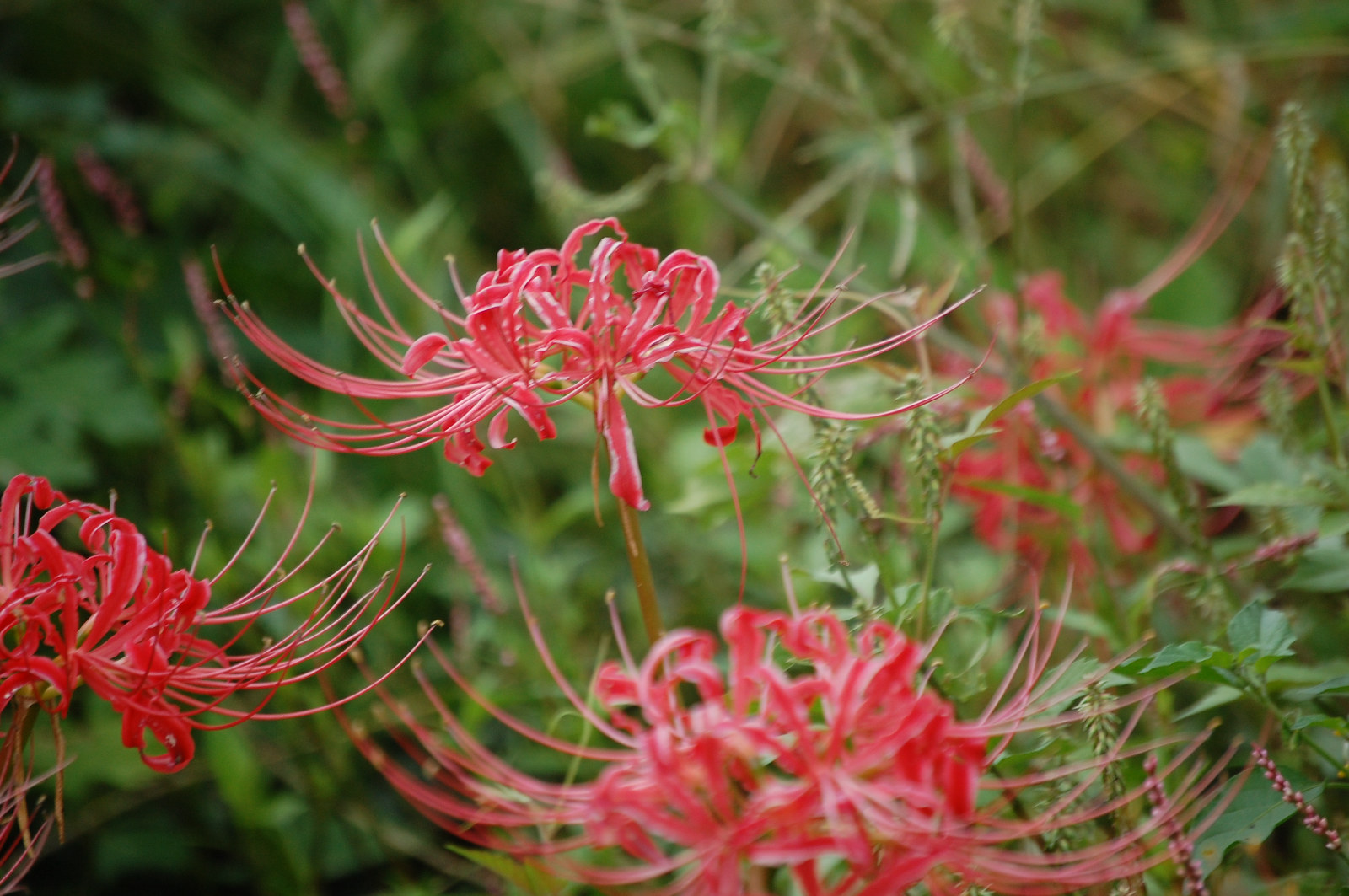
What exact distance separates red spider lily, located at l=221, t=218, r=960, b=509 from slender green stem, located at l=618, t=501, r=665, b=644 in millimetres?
39

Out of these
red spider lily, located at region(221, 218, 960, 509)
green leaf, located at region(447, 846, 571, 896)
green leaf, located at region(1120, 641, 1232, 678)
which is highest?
red spider lily, located at region(221, 218, 960, 509)

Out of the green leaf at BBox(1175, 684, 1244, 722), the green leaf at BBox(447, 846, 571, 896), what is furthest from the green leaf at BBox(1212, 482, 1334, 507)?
the green leaf at BBox(447, 846, 571, 896)

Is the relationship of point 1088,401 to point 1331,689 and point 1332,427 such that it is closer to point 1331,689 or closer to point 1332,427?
point 1332,427

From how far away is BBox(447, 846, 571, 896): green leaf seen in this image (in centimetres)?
69

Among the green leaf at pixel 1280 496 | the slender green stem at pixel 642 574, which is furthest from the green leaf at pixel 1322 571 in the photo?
the slender green stem at pixel 642 574

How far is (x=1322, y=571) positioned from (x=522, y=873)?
624mm

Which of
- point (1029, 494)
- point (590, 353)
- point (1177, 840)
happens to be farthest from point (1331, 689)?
point (590, 353)

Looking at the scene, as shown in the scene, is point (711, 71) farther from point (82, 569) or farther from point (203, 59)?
point (203, 59)

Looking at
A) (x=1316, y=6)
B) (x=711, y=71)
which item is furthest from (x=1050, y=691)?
(x=1316, y=6)

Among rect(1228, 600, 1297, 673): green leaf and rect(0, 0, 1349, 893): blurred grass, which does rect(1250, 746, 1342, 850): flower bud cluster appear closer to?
rect(1228, 600, 1297, 673): green leaf

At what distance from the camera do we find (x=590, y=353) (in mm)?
661

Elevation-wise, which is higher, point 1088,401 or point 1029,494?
point 1088,401

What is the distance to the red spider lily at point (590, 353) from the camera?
65cm

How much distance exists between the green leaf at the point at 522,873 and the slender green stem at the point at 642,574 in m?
0.18
